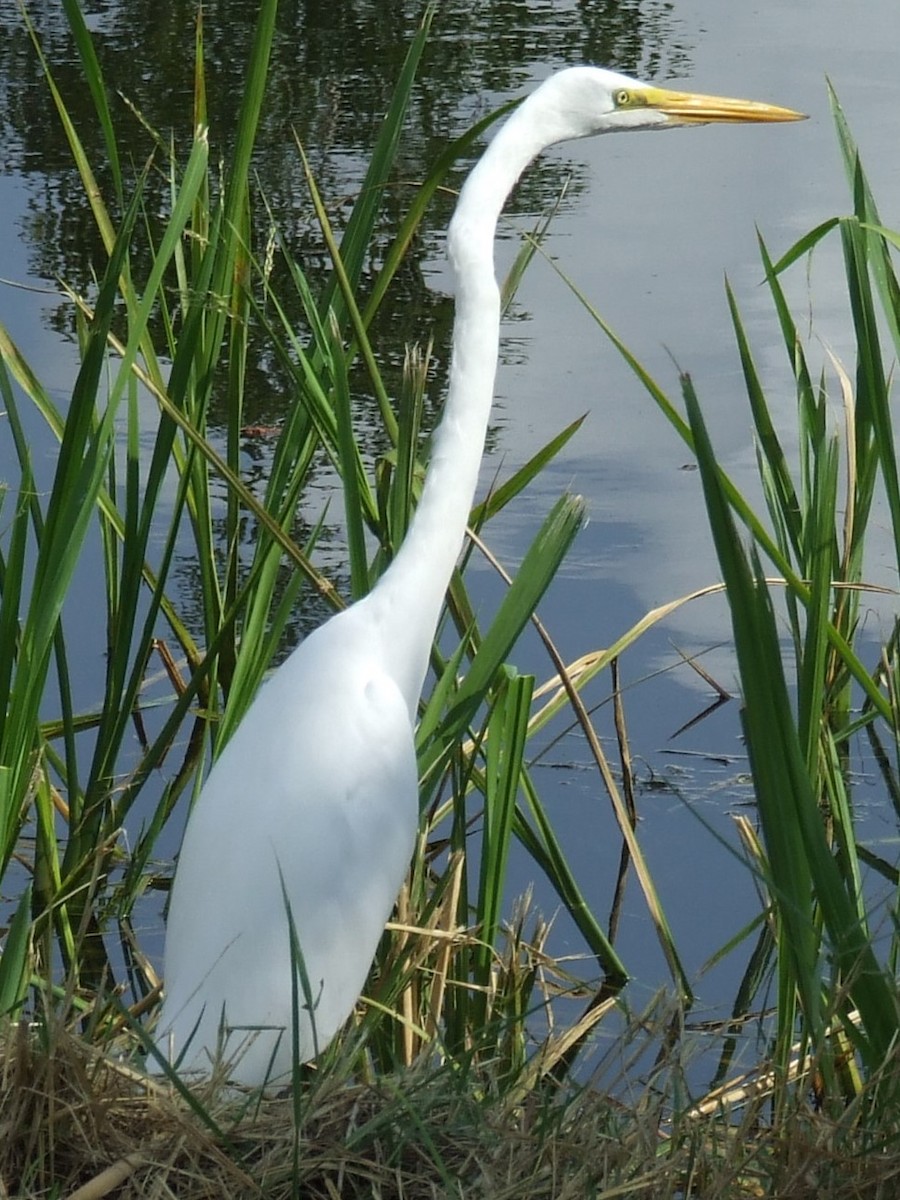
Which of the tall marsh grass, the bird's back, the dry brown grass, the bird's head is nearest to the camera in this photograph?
the dry brown grass

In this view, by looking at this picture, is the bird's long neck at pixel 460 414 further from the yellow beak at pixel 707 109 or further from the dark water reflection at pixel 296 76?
the dark water reflection at pixel 296 76

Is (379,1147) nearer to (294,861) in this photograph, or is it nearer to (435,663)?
(294,861)

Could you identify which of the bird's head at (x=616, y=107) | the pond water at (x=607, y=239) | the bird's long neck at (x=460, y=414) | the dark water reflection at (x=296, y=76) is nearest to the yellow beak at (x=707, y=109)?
the bird's head at (x=616, y=107)

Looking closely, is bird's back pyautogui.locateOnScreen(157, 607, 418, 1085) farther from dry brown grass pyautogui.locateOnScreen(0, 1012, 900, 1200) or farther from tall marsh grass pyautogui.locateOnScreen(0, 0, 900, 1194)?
dry brown grass pyautogui.locateOnScreen(0, 1012, 900, 1200)

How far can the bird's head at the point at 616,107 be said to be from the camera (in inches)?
71.0

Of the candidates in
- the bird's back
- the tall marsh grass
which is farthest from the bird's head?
the bird's back

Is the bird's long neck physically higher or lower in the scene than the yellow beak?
lower

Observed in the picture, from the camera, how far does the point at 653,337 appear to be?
134 inches

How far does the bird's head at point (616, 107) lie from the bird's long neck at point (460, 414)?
5 centimetres

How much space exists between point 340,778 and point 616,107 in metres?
0.86

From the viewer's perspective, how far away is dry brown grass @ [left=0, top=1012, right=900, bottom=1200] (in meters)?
1.12

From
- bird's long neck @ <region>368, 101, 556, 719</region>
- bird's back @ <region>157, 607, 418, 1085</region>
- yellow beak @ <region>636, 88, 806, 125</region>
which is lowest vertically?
bird's back @ <region>157, 607, 418, 1085</region>

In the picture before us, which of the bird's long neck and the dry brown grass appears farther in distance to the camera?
the bird's long neck

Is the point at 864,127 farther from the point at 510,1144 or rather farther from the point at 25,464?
the point at 510,1144
